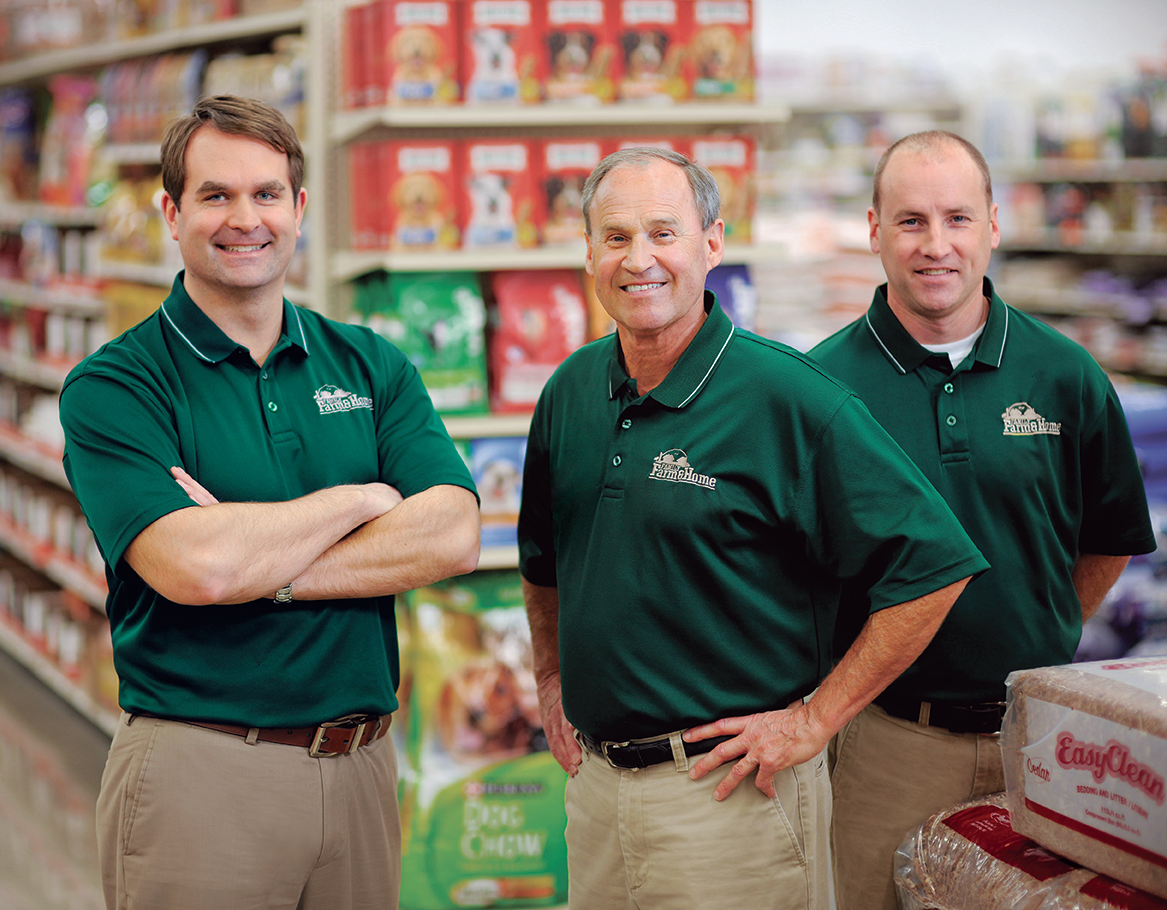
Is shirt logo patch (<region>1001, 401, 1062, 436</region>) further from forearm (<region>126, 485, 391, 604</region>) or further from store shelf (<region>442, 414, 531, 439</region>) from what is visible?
store shelf (<region>442, 414, 531, 439</region>)

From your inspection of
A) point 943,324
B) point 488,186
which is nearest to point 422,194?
point 488,186

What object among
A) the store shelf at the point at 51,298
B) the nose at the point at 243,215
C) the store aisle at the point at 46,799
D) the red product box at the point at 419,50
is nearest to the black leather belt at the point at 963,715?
the nose at the point at 243,215

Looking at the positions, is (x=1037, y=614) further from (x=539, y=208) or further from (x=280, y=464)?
(x=539, y=208)

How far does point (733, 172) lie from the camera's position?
3.27 metres

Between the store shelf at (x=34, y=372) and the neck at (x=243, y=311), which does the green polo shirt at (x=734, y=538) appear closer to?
the neck at (x=243, y=311)

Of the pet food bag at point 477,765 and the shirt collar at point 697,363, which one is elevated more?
the shirt collar at point 697,363

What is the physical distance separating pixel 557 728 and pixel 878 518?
74 cm

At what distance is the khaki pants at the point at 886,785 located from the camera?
2.07m

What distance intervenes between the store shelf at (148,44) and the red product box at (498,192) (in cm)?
73

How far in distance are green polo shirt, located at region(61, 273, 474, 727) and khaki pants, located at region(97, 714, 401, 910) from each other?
2.4 inches

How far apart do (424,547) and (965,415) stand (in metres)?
0.97

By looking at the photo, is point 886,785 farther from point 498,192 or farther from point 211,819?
point 498,192

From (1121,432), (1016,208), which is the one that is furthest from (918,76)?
(1121,432)

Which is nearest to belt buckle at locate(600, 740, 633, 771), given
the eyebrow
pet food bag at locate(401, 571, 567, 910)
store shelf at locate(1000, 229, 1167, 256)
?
the eyebrow
